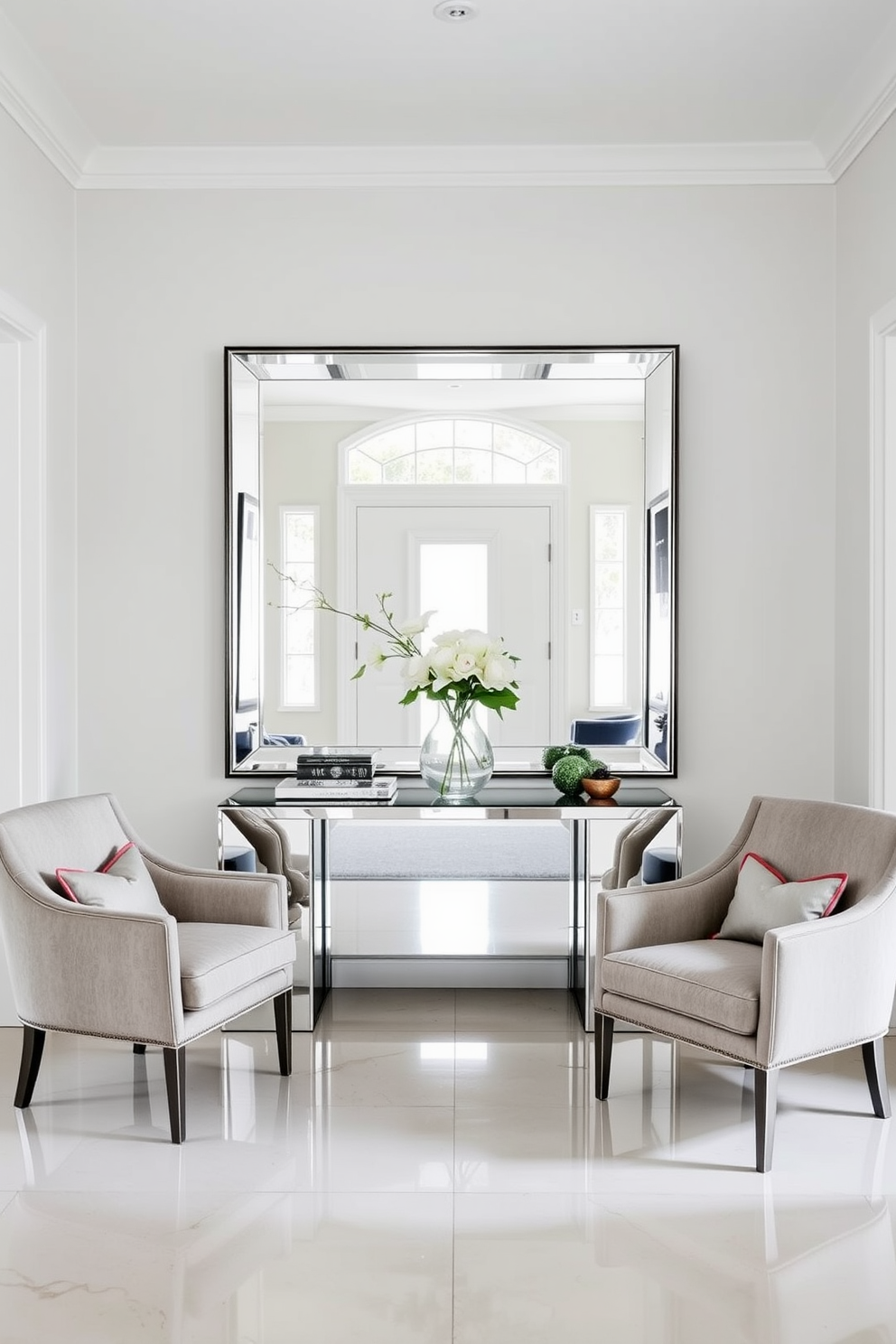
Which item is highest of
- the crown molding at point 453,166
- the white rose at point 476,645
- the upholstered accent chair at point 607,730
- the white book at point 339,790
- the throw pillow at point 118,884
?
the crown molding at point 453,166

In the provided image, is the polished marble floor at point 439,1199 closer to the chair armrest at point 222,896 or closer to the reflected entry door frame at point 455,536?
the chair armrest at point 222,896

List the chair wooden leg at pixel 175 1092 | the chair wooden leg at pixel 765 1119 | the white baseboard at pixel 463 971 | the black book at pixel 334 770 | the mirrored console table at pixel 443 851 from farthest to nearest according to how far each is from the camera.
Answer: the white baseboard at pixel 463 971 → the black book at pixel 334 770 → the mirrored console table at pixel 443 851 → the chair wooden leg at pixel 175 1092 → the chair wooden leg at pixel 765 1119

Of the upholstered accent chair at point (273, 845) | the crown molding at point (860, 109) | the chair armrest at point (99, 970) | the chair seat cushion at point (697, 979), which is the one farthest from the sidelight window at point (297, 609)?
the crown molding at point (860, 109)

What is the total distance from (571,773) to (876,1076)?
4.00 feet

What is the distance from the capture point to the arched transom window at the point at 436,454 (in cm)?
394

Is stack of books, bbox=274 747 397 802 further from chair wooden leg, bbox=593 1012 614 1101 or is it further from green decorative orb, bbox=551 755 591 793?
chair wooden leg, bbox=593 1012 614 1101

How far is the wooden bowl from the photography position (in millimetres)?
3521

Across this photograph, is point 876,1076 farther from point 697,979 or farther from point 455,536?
point 455,536

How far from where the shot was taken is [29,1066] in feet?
9.62

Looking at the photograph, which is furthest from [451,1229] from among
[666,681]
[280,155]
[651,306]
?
[280,155]

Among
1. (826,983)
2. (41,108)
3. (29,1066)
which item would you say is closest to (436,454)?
(41,108)

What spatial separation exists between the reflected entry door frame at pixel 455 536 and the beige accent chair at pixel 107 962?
1054 millimetres

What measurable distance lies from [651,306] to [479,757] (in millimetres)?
1622

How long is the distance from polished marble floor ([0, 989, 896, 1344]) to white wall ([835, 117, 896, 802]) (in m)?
0.99
